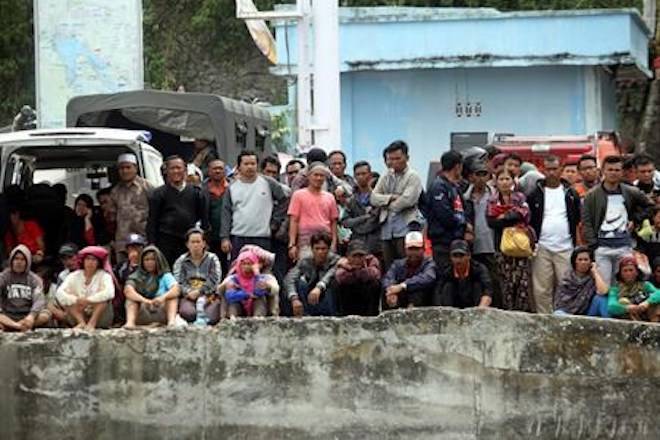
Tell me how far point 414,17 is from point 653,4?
5.55 m

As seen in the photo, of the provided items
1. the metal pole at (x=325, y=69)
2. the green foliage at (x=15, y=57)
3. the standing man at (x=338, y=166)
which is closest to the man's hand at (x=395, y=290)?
the standing man at (x=338, y=166)

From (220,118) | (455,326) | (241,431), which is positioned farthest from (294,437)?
(220,118)

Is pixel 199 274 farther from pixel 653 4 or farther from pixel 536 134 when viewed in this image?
Result: pixel 653 4

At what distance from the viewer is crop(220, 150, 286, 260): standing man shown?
14133 millimetres

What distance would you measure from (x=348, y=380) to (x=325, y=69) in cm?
785

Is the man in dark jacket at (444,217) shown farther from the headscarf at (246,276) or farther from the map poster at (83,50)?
the map poster at (83,50)

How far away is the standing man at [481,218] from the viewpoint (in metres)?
14.0

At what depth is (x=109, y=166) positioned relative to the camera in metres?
16.1

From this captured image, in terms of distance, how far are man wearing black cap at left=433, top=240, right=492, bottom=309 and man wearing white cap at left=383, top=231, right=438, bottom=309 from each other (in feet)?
0.32

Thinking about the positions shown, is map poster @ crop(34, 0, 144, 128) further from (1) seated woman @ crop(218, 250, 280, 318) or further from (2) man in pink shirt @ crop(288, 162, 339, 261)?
(1) seated woman @ crop(218, 250, 280, 318)

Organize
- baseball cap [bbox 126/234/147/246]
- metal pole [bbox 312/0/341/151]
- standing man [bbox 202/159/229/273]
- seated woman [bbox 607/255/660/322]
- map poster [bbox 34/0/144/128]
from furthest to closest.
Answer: map poster [bbox 34/0/144/128], metal pole [bbox 312/0/341/151], standing man [bbox 202/159/229/273], baseball cap [bbox 126/234/147/246], seated woman [bbox 607/255/660/322]

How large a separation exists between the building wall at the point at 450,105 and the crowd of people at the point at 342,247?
1398 centimetres

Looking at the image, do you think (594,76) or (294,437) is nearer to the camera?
(294,437)

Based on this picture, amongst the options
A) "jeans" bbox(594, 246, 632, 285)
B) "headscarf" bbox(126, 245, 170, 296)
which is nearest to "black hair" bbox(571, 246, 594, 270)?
"jeans" bbox(594, 246, 632, 285)
